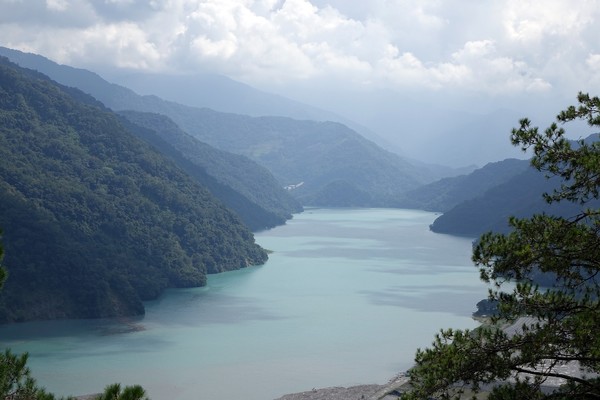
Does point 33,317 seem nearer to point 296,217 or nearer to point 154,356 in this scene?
point 154,356

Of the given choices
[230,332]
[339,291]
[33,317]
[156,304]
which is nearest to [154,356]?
[230,332]

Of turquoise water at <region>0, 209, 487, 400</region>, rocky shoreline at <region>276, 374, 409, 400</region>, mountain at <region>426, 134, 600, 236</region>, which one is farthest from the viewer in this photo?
mountain at <region>426, 134, 600, 236</region>

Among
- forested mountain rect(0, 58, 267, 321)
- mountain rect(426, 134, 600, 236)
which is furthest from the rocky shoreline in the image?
mountain rect(426, 134, 600, 236)

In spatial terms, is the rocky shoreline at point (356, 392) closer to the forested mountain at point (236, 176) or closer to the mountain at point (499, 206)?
the mountain at point (499, 206)

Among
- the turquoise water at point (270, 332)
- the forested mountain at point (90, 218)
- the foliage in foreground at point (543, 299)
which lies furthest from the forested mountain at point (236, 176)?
the foliage in foreground at point (543, 299)

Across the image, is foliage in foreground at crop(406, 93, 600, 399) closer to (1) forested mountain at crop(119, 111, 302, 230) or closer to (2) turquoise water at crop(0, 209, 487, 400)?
(2) turquoise water at crop(0, 209, 487, 400)

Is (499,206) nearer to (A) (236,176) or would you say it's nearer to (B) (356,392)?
(A) (236,176)
